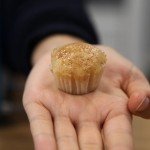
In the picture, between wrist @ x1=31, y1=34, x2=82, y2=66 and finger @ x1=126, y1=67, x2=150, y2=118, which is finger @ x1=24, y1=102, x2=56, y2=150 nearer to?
finger @ x1=126, y1=67, x2=150, y2=118

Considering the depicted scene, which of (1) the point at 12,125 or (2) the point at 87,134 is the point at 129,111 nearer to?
(2) the point at 87,134

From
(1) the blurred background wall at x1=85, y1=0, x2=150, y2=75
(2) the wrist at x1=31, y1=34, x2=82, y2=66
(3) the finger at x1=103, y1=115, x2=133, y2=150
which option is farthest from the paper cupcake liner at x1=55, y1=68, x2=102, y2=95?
(1) the blurred background wall at x1=85, y1=0, x2=150, y2=75

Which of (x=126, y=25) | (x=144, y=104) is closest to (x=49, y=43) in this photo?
(x=144, y=104)

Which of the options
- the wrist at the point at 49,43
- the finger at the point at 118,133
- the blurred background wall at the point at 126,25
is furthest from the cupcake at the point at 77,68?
the blurred background wall at the point at 126,25

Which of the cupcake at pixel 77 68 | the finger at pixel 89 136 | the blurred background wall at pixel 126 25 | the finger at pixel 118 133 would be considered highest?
the cupcake at pixel 77 68

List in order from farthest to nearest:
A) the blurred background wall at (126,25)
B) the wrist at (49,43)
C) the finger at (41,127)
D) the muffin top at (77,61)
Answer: the blurred background wall at (126,25), the wrist at (49,43), the muffin top at (77,61), the finger at (41,127)

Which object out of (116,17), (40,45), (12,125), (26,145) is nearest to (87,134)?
(40,45)

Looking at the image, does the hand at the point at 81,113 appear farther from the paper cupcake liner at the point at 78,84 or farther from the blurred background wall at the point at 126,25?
the blurred background wall at the point at 126,25
